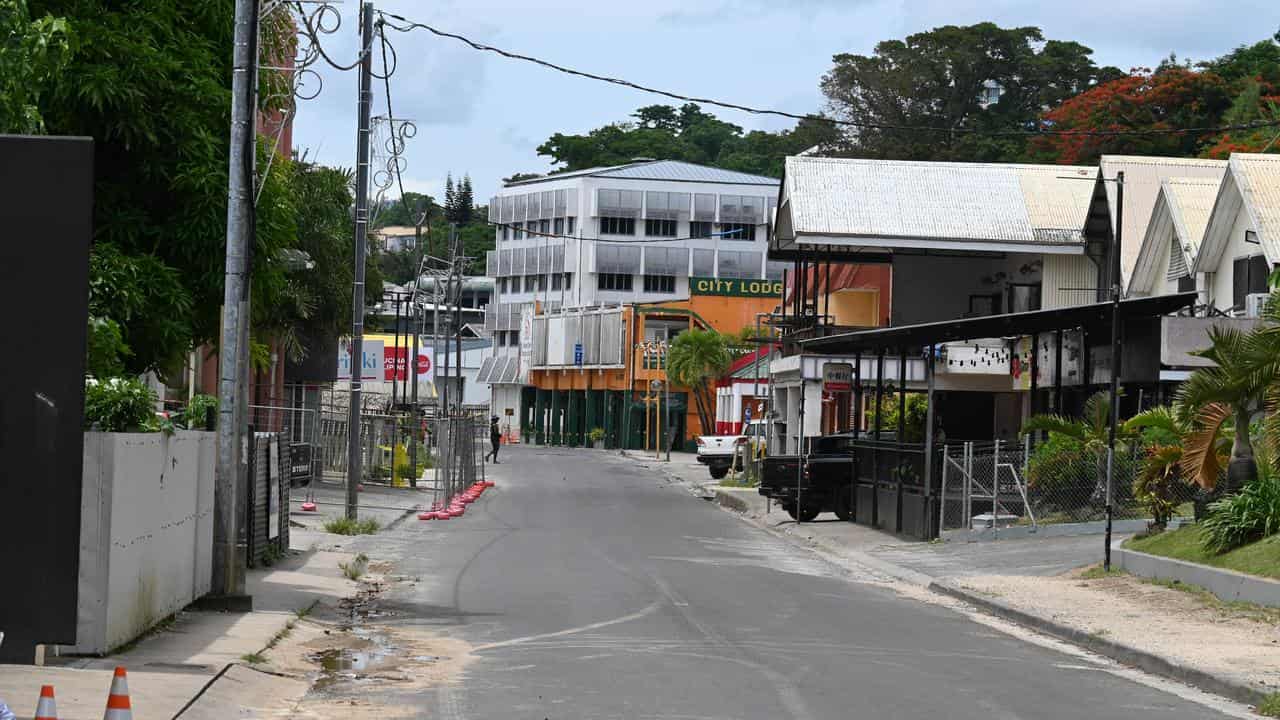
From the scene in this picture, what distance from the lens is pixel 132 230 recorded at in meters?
16.7

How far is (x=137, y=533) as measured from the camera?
13047 millimetres

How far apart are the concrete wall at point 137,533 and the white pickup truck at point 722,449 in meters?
41.9

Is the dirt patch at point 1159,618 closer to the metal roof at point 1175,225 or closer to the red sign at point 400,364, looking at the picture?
the metal roof at point 1175,225

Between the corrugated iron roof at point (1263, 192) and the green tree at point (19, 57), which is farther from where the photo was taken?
the corrugated iron roof at point (1263, 192)

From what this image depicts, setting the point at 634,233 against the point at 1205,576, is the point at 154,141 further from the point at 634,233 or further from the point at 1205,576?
the point at 634,233

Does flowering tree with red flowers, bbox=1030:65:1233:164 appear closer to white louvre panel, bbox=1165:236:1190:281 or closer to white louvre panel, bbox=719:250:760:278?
white louvre panel, bbox=1165:236:1190:281

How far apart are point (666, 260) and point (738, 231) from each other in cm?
575

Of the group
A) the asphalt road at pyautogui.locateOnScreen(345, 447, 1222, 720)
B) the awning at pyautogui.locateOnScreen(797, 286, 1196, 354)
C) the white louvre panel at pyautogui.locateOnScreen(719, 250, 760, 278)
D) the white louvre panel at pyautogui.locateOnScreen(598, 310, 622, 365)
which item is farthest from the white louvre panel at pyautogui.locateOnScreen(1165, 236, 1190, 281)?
the white louvre panel at pyautogui.locateOnScreen(719, 250, 760, 278)

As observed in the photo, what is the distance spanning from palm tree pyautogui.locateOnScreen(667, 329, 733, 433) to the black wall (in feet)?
263

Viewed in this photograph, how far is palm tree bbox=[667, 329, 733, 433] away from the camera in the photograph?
90188mm

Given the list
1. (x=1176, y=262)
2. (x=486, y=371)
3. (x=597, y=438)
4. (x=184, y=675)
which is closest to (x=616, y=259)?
(x=486, y=371)

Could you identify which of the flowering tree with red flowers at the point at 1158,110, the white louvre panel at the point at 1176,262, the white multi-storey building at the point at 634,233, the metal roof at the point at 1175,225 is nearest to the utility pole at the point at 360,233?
the metal roof at the point at 1175,225

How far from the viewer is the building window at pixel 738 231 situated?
119062 millimetres

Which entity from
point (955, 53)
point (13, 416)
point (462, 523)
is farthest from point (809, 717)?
point (955, 53)
